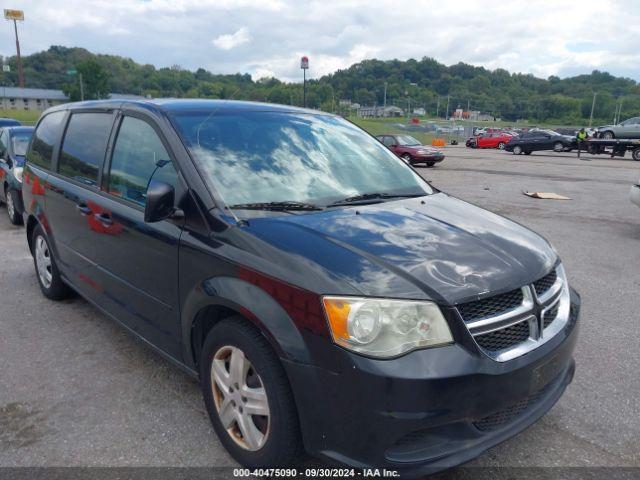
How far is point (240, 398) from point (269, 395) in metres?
0.28

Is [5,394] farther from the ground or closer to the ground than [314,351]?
closer to the ground

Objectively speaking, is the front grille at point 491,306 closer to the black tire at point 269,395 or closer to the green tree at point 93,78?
the black tire at point 269,395

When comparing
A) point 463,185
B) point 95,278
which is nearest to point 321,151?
point 95,278

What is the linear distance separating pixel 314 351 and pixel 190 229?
1.02 metres

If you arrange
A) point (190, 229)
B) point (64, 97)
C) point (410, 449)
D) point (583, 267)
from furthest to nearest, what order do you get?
point (64, 97), point (583, 267), point (190, 229), point (410, 449)

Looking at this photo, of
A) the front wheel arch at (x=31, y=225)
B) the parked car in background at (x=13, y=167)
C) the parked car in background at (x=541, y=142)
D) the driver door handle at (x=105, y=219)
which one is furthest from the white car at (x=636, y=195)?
the parked car in background at (x=541, y=142)

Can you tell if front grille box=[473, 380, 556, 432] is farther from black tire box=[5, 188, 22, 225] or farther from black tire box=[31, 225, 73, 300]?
black tire box=[5, 188, 22, 225]

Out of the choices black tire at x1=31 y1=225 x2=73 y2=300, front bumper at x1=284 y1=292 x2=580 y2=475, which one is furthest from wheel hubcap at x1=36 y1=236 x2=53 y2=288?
front bumper at x1=284 y1=292 x2=580 y2=475

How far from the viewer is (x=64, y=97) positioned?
10825cm

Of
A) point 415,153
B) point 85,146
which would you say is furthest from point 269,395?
point 415,153

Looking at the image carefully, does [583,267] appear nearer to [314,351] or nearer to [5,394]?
[314,351]

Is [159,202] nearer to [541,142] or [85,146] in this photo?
[85,146]

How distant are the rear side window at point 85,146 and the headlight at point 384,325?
94.5 inches

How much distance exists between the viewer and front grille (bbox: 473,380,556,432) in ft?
7.23
